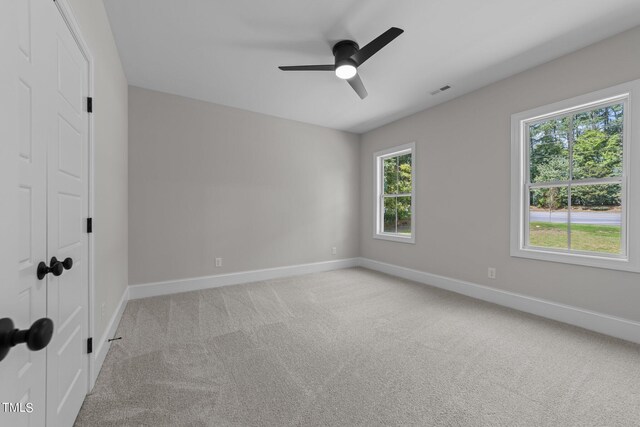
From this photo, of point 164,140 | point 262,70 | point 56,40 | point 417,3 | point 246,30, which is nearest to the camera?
point 56,40

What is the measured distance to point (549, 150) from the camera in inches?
119

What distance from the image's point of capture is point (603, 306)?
254cm

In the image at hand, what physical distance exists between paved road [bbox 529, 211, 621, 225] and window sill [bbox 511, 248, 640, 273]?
34 cm

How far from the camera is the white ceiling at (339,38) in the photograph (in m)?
2.16

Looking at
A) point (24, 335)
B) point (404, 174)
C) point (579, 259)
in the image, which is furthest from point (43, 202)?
point (404, 174)

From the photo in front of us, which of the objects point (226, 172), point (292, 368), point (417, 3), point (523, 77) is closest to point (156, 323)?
point (292, 368)

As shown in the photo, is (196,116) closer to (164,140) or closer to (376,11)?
(164,140)

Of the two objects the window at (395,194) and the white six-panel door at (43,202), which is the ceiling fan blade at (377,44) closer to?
the white six-panel door at (43,202)

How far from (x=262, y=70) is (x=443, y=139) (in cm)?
272

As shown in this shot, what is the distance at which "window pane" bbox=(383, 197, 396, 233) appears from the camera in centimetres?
502

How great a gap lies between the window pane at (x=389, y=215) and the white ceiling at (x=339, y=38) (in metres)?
2.01

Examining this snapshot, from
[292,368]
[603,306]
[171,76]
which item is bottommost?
[292,368]

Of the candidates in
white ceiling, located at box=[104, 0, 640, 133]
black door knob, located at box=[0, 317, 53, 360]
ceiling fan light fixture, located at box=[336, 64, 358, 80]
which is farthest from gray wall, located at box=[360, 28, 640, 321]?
black door knob, located at box=[0, 317, 53, 360]

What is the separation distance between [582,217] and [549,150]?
0.80 metres
